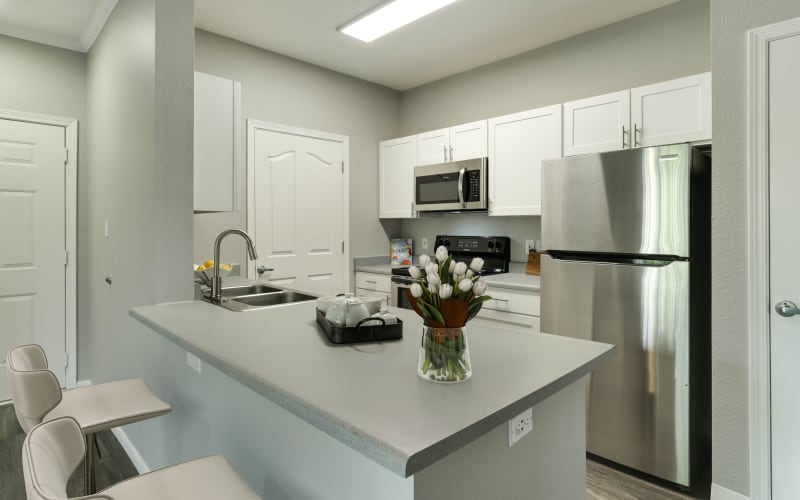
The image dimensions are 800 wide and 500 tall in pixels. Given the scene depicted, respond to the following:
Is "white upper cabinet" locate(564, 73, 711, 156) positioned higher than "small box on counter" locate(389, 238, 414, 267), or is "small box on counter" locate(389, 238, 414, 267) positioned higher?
"white upper cabinet" locate(564, 73, 711, 156)

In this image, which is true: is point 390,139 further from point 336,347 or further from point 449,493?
point 449,493

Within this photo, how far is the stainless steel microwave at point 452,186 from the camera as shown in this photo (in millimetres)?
3502

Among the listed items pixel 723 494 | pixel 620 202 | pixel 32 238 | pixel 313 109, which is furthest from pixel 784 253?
pixel 32 238

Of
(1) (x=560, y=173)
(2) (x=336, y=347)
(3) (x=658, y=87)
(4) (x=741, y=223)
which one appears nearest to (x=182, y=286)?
(2) (x=336, y=347)

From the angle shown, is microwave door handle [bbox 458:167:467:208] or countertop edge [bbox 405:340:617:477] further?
microwave door handle [bbox 458:167:467:208]

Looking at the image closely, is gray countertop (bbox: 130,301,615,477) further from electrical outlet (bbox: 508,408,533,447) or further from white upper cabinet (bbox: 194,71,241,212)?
white upper cabinet (bbox: 194,71,241,212)

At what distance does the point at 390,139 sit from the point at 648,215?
9.42 ft

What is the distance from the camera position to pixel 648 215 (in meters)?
2.22

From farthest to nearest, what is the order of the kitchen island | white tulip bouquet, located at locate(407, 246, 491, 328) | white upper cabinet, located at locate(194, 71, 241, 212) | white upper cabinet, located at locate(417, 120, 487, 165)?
1. white upper cabinet, located at locate(417, 120, 487, 165)
2. white upper cabinet, located at locate(194, 71, 241, 212)
3. white tulip bouquet, located at locate(407, 246, 491, 328)
4. the kitchen island

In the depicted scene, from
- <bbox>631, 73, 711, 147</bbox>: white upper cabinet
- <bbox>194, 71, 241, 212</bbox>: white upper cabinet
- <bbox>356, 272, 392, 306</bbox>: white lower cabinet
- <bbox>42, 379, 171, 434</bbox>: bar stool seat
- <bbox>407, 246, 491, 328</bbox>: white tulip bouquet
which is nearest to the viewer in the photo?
<bbox>407, 246, 491, 328</bbox>: white tulip bouquet

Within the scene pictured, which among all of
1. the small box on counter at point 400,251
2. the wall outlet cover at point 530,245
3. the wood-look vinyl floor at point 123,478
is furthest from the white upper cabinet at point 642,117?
the small box on counter at point 400,251

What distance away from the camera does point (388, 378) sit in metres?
1.09

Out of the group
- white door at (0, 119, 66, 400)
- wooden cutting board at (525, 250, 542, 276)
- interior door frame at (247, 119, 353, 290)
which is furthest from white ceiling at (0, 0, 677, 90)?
wooden cutting board at (525, 250, 542, 276)

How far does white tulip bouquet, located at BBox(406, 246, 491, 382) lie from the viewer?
3.30 feet
